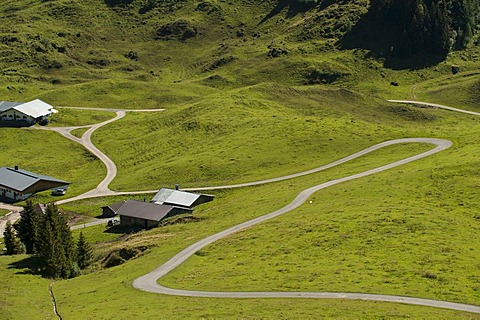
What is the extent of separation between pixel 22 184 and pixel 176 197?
117ft

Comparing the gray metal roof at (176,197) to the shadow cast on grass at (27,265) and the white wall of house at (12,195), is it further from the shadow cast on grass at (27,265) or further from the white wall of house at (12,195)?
the white wall of house at (12,195)

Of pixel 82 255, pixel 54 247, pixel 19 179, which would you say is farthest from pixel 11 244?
pixel 19 179

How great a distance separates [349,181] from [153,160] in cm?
5447

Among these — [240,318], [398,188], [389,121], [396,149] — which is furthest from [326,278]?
[389,121]

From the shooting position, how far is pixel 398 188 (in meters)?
98.8

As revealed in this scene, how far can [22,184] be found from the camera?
136m

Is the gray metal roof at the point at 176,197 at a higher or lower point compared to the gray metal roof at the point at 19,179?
lower

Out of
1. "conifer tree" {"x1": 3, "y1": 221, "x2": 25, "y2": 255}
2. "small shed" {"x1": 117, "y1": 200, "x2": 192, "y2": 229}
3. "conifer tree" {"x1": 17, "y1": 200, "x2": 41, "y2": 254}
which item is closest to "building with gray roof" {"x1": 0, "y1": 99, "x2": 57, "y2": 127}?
"small shed" {"x1": 117, "y1": 200, "x2": 192, "y2": 229}

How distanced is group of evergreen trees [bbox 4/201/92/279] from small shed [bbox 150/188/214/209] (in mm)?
23343

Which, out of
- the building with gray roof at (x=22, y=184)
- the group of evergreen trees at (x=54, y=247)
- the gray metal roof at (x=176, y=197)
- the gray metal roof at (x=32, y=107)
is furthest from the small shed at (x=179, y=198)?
the gray metal roof at (x=32, y=107)

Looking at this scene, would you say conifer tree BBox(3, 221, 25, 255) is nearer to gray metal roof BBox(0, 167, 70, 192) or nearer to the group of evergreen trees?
the group of evergreen trees

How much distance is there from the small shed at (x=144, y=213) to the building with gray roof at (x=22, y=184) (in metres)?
29.9

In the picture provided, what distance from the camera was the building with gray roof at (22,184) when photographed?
135625 millimetres

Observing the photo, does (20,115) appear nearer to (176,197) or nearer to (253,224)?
(176,197)
